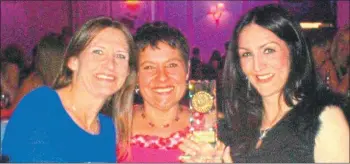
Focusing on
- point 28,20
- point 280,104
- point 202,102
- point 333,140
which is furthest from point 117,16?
point 333,140

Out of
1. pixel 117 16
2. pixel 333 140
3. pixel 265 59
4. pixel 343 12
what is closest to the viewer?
pixel 333 140

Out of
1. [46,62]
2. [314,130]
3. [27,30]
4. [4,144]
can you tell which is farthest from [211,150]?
[27,30]

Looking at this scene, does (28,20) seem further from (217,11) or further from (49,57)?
(49,57)

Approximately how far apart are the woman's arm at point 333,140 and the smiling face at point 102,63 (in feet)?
2.78

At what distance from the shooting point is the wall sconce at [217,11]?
11195mm

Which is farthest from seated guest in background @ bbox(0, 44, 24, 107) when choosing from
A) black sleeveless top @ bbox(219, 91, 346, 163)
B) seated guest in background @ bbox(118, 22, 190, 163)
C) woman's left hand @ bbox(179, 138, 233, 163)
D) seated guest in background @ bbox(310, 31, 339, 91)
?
black sleeveless top @ bbox(219, 91, 346, 163)

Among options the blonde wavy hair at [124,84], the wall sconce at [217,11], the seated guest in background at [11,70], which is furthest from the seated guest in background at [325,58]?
the wall sconce at [217,11]

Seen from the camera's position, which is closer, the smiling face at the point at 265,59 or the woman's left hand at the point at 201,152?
the woman's left hand at the point at 201,152

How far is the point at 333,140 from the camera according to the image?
1.83 metres

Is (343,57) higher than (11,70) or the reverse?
higher

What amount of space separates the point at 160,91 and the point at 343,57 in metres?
1.78

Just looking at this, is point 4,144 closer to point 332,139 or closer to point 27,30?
point 332,139

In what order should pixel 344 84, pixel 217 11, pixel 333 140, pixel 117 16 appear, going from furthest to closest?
pixel 217 11, pixel 117 16, pixel 344 84, pixel 333 140

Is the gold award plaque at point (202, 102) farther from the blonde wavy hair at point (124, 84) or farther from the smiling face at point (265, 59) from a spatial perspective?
the blonde wavy hair at point (124, 84)
